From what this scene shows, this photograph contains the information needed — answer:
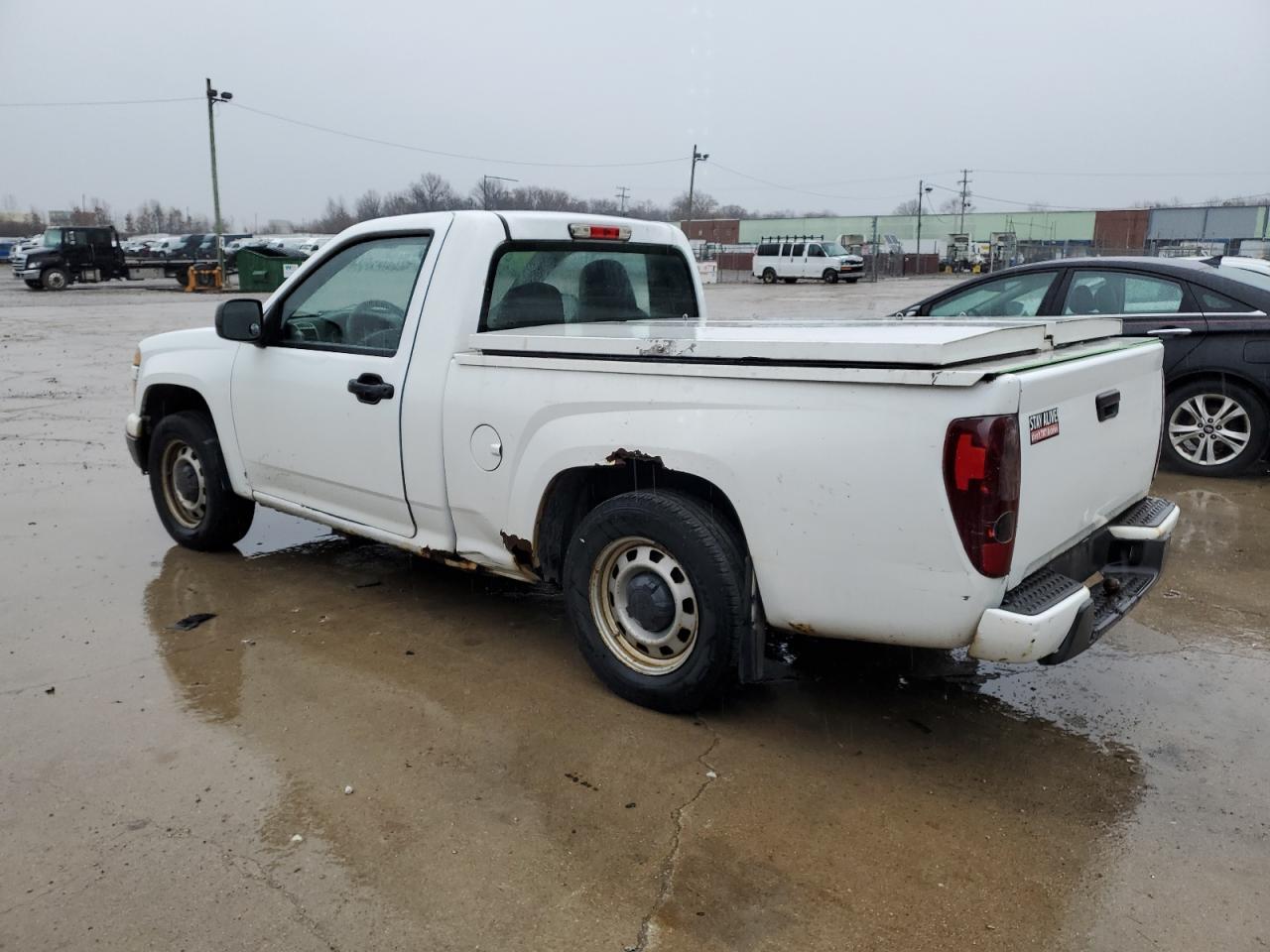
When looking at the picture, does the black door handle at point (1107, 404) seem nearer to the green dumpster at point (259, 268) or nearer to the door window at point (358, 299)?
the door window at point (358, 299)

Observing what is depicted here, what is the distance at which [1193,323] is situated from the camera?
7.16m

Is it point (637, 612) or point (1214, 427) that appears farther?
point (1214, 427)

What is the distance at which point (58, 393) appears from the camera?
11516 millimetres

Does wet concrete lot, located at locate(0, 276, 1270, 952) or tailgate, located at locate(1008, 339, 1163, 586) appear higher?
tailgate, located at locate(1008, 339, 1163, 586)

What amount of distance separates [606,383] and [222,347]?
104 inches

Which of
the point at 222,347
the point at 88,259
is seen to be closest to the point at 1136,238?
the point at 88,259

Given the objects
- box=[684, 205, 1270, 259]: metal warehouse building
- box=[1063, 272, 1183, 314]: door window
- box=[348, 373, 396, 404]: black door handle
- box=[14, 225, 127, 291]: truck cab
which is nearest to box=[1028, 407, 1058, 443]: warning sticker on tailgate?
box=[348, 373, 396, 404]: black door handle

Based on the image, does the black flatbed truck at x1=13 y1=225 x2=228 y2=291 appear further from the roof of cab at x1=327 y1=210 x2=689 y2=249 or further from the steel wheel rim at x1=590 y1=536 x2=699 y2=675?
the steel wheel rim at x1=590 y1=536 x2=699 y2=675

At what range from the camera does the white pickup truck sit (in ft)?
9.53

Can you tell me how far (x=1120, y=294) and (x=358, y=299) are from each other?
18.8ft

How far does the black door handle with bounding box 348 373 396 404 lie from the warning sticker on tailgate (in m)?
2.55

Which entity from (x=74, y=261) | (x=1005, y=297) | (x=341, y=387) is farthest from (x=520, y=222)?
(x=74, y=261)

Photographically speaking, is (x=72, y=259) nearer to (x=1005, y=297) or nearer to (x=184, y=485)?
(x=184, y=485)

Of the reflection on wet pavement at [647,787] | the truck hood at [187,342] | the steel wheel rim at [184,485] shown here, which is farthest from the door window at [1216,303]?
the steel wheel rim at [184,485]
